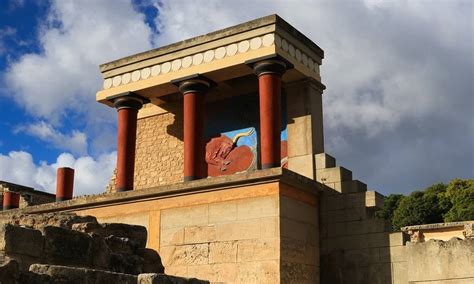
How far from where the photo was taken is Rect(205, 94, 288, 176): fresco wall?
52.2ft

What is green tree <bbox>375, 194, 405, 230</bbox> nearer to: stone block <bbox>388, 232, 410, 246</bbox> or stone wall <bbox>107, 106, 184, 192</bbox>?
stone wall <bbox>107, 106, 184, 192</bbox>

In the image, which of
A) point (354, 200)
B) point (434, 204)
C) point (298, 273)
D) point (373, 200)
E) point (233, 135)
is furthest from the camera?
point (434, 204)

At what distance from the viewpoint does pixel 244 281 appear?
11.6 metres

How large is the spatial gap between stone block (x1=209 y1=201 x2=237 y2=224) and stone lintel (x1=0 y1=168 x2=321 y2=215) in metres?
0.32

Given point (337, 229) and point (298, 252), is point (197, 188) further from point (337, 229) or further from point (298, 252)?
point (337, 229)

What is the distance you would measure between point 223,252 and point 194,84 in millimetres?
4638

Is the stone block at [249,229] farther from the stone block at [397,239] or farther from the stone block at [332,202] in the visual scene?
the stone block at [397,239]

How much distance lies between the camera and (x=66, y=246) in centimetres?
592

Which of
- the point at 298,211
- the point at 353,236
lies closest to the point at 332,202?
the point at 353,236

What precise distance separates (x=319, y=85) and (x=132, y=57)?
4.78 m

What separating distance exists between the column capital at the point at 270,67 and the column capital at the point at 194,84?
5.06 feet

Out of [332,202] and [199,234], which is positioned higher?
[332,202]

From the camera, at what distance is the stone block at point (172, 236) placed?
12.6 m

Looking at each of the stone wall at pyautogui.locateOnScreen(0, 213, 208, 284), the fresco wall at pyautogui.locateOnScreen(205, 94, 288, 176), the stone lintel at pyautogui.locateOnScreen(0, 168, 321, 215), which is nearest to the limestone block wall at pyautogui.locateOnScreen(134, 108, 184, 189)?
the fresco wall at pyautogui.locateOnScreen(205, 94, 288, 176)
